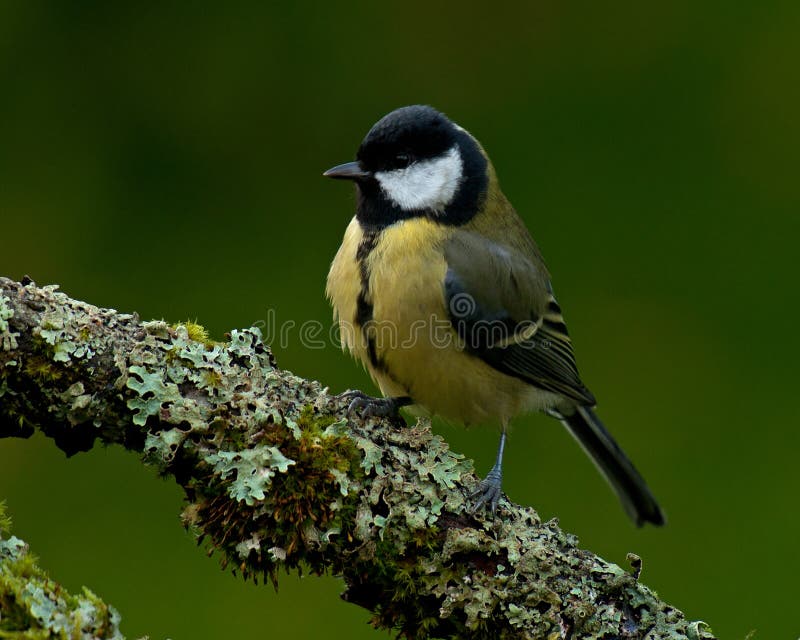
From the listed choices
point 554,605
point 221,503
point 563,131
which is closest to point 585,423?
point 563,131

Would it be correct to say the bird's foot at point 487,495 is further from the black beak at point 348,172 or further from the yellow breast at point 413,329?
the black beak at point 348,172

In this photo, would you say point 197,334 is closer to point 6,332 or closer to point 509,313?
point 6,332

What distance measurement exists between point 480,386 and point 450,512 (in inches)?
32.3

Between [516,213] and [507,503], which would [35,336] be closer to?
[507,503]

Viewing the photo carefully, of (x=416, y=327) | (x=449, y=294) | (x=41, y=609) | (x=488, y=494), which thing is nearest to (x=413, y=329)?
(x=416, y=327)

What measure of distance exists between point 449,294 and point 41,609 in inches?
56.2

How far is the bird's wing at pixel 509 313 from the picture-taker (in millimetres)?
2561

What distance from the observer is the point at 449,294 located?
253 cm

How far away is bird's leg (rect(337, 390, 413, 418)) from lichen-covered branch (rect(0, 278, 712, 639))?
6.2 inches

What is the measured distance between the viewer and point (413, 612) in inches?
68.7

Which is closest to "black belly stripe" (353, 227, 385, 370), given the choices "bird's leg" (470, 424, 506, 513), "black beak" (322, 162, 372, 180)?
"black beak" (322, 162, 372, 180)

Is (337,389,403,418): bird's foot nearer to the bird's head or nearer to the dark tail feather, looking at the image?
the bird's head

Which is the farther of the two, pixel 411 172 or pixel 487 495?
pixel 411 172

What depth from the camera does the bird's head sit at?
2686 millimetres
